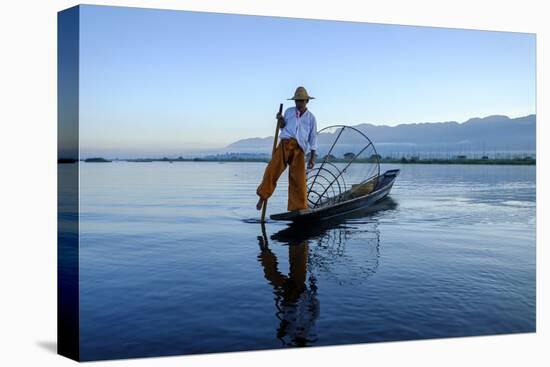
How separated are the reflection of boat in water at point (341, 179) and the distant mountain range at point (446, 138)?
0.24ft

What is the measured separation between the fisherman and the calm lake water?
1.46ft

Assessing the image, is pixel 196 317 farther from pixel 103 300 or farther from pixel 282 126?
pixel 282 126

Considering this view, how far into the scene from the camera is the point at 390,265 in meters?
7.05

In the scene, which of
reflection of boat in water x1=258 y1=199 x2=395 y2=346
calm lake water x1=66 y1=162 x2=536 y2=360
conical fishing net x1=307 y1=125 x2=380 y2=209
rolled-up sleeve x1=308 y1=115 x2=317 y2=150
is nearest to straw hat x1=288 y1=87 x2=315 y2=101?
rolled-up sleeve x1=308 y1=115 x2=317 y2=150

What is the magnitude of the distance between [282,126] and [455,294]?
2.37 m

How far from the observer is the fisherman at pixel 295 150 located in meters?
6.96

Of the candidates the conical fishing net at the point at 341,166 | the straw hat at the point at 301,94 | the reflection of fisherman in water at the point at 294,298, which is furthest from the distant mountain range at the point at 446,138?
the reflection of fisherman in water at the point at 294,298

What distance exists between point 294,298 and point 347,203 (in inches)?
133

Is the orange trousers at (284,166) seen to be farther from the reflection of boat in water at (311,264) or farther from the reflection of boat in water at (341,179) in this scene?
the reflection of boat in water at (311,264)

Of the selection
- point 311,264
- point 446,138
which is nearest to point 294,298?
point 311,264

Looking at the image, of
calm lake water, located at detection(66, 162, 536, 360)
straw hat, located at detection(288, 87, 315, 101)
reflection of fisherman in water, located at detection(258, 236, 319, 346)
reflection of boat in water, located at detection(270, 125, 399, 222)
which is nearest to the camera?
calm lake water, located at detection(66, 162, 536, 360)

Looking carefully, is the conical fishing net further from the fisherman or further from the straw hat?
the straw hat

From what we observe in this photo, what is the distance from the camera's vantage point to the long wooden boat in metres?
7.55

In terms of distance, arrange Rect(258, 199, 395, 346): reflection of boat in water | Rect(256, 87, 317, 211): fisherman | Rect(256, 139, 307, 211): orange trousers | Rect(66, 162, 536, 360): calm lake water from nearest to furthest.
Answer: Rect(66, 162, 536, 360): calm lake water → Rect(258, 199, 395, 346): reflection of boat in water → Rect(256, 87, 317, 211): fisherman → Rect(256, 139, 307, 211): orange trousers
